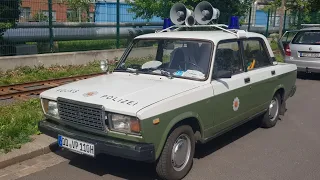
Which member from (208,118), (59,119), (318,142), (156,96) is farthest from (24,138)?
(318,142)

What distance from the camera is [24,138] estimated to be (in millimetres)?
5180

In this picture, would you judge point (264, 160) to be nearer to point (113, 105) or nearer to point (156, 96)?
point (156, 96)

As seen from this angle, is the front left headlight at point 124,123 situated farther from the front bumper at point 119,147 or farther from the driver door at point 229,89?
the driver door at point 229,89

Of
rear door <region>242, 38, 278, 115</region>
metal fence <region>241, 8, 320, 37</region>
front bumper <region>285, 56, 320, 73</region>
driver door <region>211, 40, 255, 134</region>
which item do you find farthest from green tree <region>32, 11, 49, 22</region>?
metal fence <region>241, 8, 320, 37</region>

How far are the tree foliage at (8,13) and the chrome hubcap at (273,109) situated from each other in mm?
8108

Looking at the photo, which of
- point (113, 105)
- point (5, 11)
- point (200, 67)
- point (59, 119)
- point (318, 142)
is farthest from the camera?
point (5, 11)

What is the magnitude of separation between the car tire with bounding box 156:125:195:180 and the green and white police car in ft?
0.04

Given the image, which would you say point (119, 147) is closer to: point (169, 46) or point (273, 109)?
point (169, 46)

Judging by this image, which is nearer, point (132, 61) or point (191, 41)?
point (191, 41)

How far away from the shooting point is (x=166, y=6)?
1551 centimetres

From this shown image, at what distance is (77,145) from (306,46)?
9.74 meters

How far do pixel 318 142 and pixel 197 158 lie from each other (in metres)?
2.26

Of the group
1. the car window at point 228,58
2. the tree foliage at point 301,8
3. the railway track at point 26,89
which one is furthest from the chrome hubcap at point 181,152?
the tree foliage at point 301,8

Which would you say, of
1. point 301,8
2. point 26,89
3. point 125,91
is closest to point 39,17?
point 26,89
